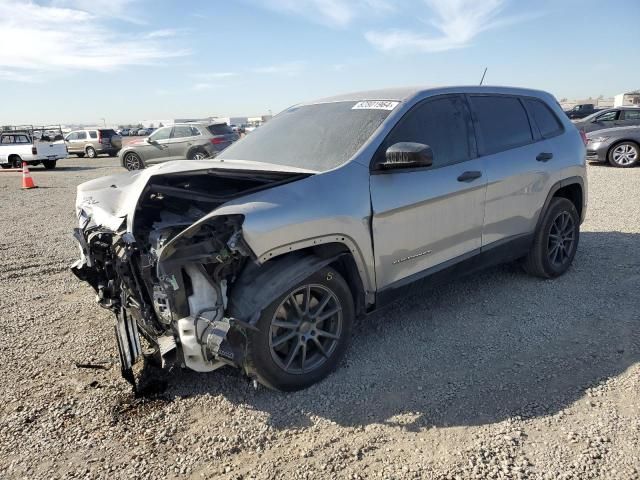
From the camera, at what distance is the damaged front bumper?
2.60 meters

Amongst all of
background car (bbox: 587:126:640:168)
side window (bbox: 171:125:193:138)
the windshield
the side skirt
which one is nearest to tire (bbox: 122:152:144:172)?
side window (bbox: 171:125:193:138)

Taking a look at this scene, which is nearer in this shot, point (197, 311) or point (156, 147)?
point (197, 311)

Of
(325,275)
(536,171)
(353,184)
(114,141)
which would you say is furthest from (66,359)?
(114,141)

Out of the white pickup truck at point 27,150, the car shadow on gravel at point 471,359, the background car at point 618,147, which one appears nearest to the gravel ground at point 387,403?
the car shadow on gravel at point 471,359

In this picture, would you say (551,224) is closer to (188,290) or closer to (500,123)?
(500,123)

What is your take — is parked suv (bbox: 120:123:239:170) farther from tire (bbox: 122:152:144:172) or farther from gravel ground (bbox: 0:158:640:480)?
gravel ground (bbox: 0:158:640:480)

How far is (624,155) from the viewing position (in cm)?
1296

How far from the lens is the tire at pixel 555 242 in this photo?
4590 millimetres

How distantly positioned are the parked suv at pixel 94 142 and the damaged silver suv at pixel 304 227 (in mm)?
24722

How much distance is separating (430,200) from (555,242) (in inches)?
81.6

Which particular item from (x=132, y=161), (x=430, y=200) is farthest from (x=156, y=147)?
(x=430, y=200)

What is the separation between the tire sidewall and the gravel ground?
0.24 metres

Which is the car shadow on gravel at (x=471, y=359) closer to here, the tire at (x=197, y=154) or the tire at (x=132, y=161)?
the tire at (x=197, y=154)

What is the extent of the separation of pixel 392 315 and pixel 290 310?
1.40m
